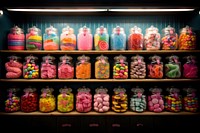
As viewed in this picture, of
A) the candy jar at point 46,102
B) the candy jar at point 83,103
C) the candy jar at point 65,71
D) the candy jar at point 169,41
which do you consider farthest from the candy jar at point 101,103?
the candy jar at point 169,41

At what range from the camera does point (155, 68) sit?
8.75 feet

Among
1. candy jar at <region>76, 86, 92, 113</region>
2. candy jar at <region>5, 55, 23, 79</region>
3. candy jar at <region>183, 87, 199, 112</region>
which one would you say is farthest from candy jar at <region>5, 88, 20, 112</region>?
candy jar at <region>183, 87, 199, 112</region>

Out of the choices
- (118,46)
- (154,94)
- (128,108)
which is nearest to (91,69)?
A: (118,46)

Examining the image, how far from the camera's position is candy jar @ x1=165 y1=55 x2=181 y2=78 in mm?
2652

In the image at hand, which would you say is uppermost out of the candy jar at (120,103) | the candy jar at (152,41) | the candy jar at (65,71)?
the candy jar at (152,41)

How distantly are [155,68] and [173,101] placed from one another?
534 mm

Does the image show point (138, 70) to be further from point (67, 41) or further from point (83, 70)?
point (67, 41)

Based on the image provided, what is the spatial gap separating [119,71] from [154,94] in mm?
618

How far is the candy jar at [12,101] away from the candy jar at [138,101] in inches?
64.7

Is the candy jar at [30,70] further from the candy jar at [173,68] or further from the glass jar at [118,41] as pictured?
the candy jar at [173,68]

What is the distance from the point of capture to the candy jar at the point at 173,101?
2654 mm

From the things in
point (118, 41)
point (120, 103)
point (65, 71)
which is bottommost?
point (120, 103)

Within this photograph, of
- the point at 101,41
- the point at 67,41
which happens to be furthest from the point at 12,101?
the point at 101,41
